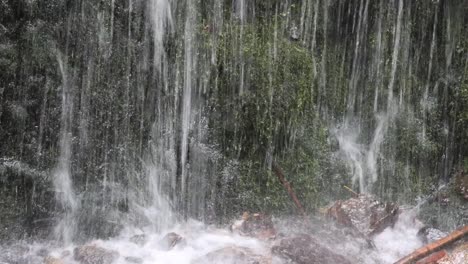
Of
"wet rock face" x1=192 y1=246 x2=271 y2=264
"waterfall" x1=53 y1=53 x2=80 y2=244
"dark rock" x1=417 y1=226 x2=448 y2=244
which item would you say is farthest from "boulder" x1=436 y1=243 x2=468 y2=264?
"waterfall" x1=53 y1=53 x2=80 y2=244

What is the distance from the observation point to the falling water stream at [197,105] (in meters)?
6.42

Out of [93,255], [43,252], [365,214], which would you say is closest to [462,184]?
[365,214]

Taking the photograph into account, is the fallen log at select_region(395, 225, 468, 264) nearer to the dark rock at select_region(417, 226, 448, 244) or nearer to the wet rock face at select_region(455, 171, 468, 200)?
the dark rock at select_region(417, 226, 448, 244)

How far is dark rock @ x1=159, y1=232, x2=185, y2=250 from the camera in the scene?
6.10 m

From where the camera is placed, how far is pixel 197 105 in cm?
685

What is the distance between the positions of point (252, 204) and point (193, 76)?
1.80 meters

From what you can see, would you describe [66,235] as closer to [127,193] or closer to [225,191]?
[127,193]

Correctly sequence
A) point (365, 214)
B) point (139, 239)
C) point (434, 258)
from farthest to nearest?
point (365, 214) < point (139, 239) < point (434, 258)

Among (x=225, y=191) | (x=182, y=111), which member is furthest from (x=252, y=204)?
(x=182, y=111)

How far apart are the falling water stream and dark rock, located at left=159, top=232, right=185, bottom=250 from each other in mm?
73

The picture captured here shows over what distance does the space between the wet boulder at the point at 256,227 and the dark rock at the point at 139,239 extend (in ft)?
3.48

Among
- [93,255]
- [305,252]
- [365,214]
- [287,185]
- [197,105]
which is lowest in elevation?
[93,255]

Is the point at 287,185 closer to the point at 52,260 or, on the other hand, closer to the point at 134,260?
the point at 134,260

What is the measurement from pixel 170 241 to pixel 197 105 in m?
1.75
